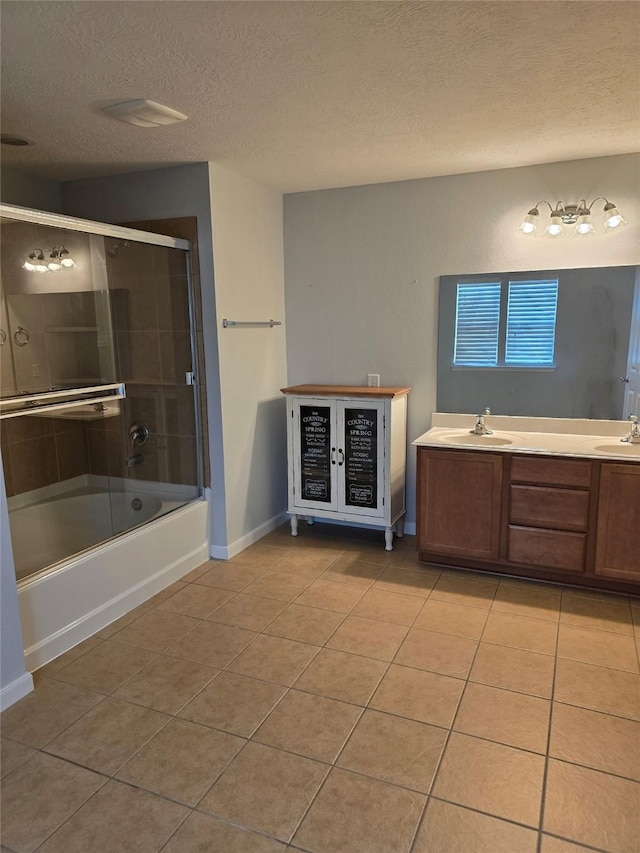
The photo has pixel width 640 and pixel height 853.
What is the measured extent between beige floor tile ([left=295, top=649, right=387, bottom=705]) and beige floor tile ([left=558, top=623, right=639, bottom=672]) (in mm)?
841

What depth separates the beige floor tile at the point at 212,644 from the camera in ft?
8.25

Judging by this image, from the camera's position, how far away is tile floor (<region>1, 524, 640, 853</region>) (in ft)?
5.44

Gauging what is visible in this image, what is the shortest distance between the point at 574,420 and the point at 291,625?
2.01 metres

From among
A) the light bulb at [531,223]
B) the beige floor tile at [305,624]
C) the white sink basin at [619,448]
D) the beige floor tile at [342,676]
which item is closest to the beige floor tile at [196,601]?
the beige floor tile at [305,624]

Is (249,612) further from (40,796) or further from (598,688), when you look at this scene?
(598,688)

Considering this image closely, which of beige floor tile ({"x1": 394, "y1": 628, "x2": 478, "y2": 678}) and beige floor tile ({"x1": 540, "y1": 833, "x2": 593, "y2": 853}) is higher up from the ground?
beige floor tile ({"x1": 540, "y1": 833, "x2": 593, "y2": 853})

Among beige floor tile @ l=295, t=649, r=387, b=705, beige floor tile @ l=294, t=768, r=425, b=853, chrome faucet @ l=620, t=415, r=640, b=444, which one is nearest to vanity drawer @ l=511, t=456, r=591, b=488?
chrome faucet @ l=620, t=415, r=640, b=444

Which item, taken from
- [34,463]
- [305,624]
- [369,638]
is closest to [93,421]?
[34,463]

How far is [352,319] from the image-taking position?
3945mm

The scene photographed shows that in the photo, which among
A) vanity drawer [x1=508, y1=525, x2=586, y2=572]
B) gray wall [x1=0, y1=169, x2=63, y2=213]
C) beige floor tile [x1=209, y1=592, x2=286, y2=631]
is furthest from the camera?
gray wall [x1=0, y1=169, x2=63, y2=213]

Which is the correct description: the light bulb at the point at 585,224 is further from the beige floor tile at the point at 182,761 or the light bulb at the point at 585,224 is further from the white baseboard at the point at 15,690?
the white baseboard at the point at 15,690

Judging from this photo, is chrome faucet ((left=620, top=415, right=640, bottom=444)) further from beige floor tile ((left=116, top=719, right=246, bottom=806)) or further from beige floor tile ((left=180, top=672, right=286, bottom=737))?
beige floor tile ((left=116, top=719, right=246, bottom=806))

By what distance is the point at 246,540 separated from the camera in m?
3.78

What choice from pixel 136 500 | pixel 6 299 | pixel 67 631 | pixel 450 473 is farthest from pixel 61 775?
pixel 450 473
